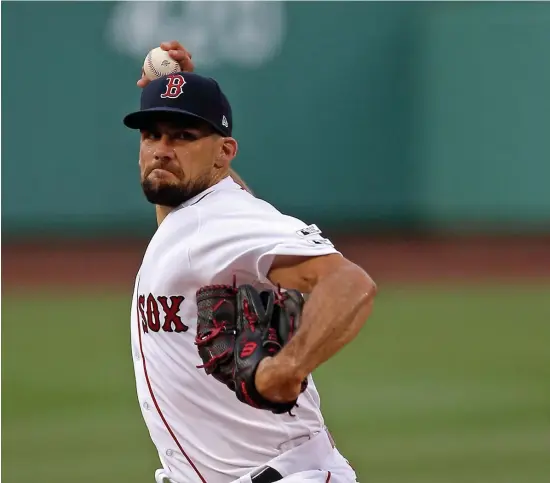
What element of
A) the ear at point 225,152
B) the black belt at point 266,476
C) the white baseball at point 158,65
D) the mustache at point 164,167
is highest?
the white baseball at point 158,65

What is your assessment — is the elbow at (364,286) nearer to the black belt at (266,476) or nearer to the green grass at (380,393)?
the black belt at (266,476)

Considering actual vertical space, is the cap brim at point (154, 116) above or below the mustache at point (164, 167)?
above

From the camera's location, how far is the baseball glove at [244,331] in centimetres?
284

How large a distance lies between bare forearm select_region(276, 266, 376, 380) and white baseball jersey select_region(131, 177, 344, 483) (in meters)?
0.33

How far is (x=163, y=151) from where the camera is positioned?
11.6ft

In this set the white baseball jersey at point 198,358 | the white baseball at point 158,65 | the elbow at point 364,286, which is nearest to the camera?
the elbow at point 364,286

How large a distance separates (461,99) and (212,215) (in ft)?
61.7

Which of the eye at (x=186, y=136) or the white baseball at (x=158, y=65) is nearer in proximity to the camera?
the eye at (x=186, y=136)

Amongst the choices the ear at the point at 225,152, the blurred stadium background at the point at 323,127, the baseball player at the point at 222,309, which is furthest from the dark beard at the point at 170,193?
the blurred stadium background at the point at 323,127

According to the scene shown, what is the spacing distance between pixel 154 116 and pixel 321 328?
108 centimetres

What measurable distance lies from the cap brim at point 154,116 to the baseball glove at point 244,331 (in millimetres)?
713

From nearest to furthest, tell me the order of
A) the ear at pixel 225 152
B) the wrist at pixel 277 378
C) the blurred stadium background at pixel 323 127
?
the wrist at pixel 277 378 < the ear at pixel 225 152 < the blurred stadium background at pixel 323 127

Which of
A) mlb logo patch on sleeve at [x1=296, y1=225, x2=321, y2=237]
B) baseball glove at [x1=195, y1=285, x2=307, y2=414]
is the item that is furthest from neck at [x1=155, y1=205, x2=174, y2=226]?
baseball glove at [x1=195, y1=285, x2=307, y2=414]

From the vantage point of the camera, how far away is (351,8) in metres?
21.9
